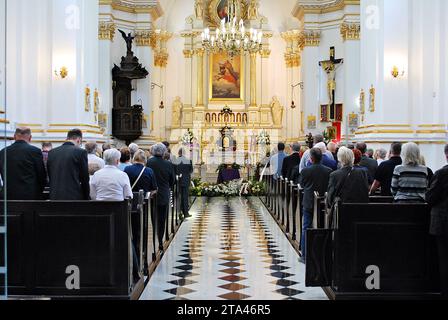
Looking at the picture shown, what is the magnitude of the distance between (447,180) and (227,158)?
2142cm

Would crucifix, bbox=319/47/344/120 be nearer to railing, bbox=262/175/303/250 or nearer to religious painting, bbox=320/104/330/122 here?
religious painting, bbox=320/104/330/122

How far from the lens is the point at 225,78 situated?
32.4 meters

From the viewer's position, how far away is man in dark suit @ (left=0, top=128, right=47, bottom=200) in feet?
25.0

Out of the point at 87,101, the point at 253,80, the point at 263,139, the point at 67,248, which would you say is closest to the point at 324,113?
the point at 263,139

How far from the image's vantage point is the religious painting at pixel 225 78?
32406 mm

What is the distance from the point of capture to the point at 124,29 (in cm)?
2806

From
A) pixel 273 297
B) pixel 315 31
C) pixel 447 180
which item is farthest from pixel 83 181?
pixel 315 31

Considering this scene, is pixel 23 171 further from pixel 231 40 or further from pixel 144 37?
pixel 144 37

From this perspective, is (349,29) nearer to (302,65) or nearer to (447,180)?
(302,65)

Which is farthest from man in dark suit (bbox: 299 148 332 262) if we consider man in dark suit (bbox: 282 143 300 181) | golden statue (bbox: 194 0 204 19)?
golden statue (bbox: 194 0 204 19)

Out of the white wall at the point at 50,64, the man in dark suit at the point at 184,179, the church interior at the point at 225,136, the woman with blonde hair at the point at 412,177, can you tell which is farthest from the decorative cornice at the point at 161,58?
the woman with blonde hair at the point at 412,177

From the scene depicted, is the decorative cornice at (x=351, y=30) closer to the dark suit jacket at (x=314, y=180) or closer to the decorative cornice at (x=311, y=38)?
the decorative cornice at (x=311, y=38)

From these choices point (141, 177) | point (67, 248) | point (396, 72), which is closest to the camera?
point (67, 248)

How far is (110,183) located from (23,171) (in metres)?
1.03
